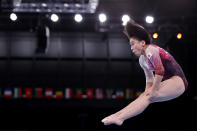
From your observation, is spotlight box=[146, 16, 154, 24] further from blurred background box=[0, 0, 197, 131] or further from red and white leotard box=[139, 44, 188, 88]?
red and white leotard box=[139, 44, 188, 88]

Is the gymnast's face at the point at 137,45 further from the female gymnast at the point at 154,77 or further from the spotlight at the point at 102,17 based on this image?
the spotlight at the point at 102,17

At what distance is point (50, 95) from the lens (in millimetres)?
9922

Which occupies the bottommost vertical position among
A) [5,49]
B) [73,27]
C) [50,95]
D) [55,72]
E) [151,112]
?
[151,112]

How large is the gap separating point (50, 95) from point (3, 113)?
1616 millimetres

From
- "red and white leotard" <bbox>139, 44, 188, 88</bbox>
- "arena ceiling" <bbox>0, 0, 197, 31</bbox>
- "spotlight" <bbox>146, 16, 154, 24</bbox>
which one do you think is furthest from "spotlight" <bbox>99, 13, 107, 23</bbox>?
"red and white leotard" <bbox>139, 44, 188, 88</bbox>

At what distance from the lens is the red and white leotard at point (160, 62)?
3.56 metres

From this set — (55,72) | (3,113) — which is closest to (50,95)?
(55,72)

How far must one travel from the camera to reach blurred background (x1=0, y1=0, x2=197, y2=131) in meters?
9.21

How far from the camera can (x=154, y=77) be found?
3.64m

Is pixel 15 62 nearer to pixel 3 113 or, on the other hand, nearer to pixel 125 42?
pixel 3 113

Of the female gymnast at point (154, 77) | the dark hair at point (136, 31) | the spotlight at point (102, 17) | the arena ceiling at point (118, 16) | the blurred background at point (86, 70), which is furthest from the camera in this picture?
the blurred background at point (86, 70)

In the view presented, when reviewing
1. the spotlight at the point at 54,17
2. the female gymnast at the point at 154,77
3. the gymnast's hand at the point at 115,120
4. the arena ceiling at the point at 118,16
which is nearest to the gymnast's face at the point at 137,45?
A: the female gymnast at the point at 154,77

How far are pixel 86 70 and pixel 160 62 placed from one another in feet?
23.8

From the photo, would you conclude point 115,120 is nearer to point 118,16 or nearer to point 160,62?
point 160,62
